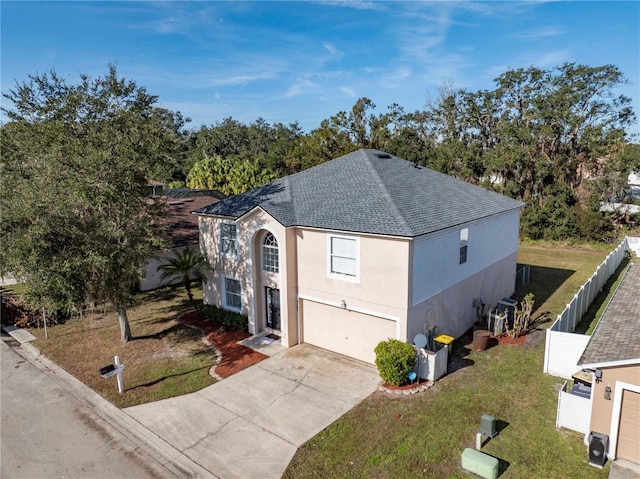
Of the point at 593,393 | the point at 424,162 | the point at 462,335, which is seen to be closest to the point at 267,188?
the point at 462,335

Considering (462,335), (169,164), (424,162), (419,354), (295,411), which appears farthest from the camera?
(424,162)

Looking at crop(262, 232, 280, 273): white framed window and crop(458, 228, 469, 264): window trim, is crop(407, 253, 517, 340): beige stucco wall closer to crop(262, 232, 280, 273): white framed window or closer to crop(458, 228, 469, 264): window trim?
crop(458, 228, 469, 264): window trim

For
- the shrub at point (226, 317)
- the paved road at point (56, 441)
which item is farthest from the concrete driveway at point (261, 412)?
the shrub at point (226, 317)

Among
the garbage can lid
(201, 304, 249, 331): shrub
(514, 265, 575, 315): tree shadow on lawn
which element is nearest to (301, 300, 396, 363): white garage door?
the garbage can lid

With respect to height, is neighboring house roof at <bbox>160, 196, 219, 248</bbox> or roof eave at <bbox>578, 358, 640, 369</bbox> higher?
neighboring house roof at <bbox>160, 196, 219, 248</bbox>

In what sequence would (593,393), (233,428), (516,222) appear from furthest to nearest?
(516,222)
(233,428)
(593,393)

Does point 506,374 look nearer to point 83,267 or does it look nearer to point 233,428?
point 233,428
